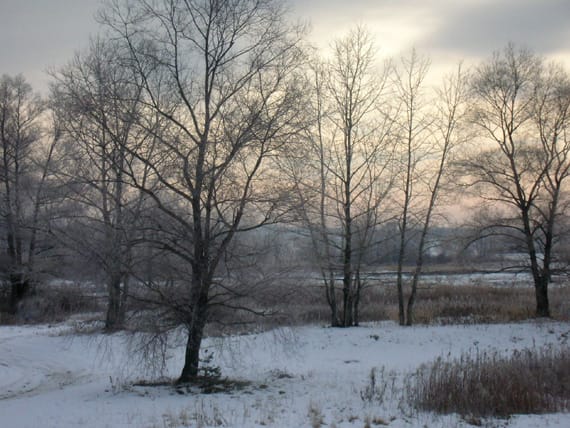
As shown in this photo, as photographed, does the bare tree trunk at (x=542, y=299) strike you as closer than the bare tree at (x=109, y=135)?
No

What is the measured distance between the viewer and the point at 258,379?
11.7m

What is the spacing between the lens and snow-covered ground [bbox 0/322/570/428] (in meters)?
7.93

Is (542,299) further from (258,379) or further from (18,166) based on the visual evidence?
(18,166)

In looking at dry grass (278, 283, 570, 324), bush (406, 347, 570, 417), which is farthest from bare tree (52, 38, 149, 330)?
dry grass (278, 283, 570, 324)

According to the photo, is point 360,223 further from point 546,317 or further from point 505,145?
point 546,317

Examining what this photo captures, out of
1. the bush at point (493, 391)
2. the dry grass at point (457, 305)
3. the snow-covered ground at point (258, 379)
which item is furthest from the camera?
the dry grass at point (457, 305)

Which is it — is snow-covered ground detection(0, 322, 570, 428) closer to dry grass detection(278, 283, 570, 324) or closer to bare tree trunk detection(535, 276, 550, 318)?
bare tree trunk detection(535, 276, 550, 318)

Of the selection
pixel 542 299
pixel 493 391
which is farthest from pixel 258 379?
pixel 542 299

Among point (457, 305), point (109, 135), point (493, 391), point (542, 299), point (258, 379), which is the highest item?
point (109, 135)

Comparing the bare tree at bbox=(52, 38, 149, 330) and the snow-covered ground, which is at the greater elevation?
the bare tree at bbox=(52, 38, 149, 330)

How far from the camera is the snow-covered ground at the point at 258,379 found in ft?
26.0

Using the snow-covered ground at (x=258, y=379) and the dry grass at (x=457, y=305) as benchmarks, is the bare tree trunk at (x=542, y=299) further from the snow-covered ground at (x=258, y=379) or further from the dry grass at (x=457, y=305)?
the snow-covered ground at (x=258, y=379)

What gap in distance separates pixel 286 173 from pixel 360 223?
31.9 ft

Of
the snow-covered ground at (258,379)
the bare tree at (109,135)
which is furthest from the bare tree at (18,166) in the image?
the bare tree at (109,135)
